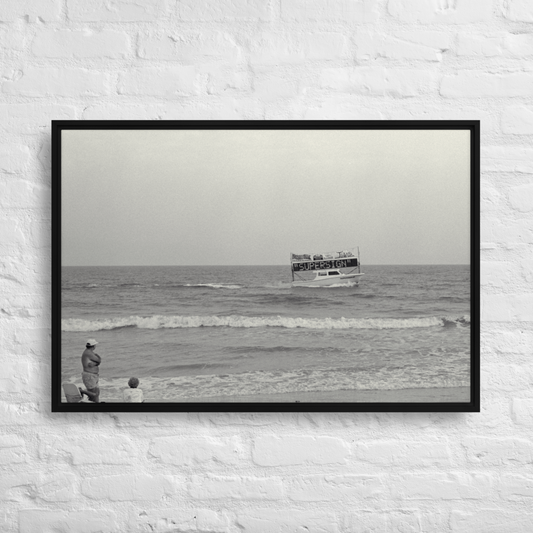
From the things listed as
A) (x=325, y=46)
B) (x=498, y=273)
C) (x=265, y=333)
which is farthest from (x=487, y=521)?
(x=325, y=46)

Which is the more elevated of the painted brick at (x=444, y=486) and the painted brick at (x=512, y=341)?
the painted brick at (x=512, y=341)

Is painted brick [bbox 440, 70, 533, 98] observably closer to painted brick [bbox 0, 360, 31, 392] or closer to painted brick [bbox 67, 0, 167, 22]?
painted brick [bbox 67, 0, 167, 22]

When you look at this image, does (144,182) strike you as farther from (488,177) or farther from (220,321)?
(488,177)

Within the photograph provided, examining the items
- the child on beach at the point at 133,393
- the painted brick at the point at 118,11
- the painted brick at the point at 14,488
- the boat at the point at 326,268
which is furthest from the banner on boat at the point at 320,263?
the painted brick at the point at 14,488

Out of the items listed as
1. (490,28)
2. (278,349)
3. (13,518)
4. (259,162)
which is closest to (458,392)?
(278,349)

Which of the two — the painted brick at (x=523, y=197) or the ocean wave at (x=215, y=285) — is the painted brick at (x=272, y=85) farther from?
the painted brick at (x=523, y=197)

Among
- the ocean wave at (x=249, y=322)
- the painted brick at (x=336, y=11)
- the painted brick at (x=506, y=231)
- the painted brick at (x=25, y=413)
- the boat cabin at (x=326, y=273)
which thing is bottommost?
the painted brick at (x=25, y=413)

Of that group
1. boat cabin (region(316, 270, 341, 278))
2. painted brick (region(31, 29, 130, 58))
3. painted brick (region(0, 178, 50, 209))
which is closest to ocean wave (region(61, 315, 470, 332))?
boat cabin (region(316, 270, 341, 278))
